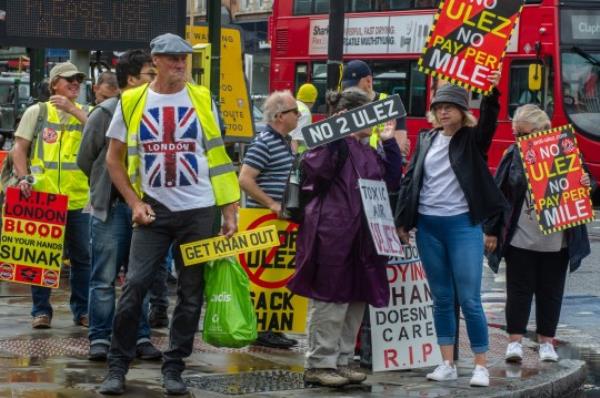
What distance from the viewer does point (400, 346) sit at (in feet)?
27.6

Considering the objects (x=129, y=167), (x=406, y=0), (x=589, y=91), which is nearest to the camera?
(x=129, y=167)

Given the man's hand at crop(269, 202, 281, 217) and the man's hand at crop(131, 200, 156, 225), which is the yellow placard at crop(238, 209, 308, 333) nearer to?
the man's hand at crop(269, 202, 281, 217)

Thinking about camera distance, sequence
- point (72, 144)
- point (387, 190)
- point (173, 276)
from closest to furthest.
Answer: point (387, 190)
point (72, 144)
point (173, 276)

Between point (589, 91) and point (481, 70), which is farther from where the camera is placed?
point (589, 91)

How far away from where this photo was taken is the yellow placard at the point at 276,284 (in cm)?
938

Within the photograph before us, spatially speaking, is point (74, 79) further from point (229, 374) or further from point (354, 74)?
point (229, 374)

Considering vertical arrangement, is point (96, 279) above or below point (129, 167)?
below

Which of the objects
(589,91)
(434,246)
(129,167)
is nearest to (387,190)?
(434,246)

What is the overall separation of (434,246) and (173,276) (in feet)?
17.6

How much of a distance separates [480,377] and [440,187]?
1.13 meters

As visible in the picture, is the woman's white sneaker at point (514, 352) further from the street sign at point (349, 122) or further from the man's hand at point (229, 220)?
the man's hand at point (229, 220)

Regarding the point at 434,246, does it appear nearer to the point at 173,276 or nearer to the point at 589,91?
the point at 173,276

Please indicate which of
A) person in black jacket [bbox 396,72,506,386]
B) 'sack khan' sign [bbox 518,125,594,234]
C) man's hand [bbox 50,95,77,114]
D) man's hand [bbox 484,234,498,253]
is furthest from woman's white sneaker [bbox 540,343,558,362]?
man's hand [bbox 50,95,77,114]

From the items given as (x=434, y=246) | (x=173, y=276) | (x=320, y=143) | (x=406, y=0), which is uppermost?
(x=406, y=0)
